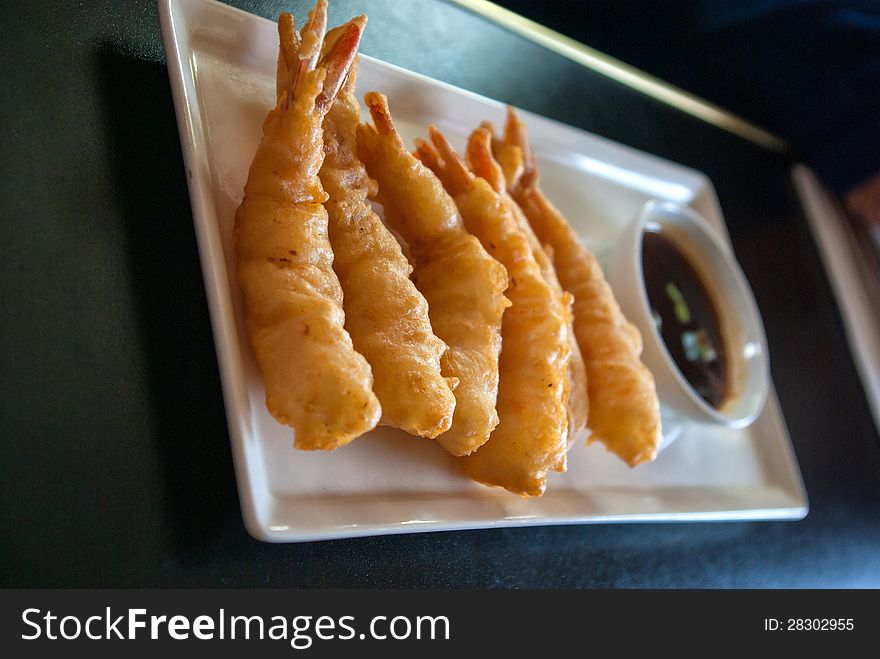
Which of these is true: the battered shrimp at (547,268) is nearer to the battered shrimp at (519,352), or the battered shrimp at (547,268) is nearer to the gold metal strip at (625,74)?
the battered shrimp at (519,352)

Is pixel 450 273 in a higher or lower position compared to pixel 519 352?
higher

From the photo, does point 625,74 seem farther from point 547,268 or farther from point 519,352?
point 519,352

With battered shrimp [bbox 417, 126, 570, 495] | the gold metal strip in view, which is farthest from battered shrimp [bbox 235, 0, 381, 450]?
the gold metal strip

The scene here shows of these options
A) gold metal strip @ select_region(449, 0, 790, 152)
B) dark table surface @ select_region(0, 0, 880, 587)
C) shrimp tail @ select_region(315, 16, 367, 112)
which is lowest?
dark table surface @ select_region(0, 0, 880, 587)

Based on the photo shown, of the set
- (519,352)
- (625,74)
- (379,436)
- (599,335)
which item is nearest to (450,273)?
(519,352)

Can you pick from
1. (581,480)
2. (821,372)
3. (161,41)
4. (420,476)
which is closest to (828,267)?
(821,372)

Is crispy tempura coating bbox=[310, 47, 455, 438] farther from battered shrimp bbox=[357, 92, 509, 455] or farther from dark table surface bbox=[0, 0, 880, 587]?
dark table surface bbox=[0, 0, 880, 587]

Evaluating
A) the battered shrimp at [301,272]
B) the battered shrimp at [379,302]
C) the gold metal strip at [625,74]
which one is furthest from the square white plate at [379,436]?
the gold metal strip at [625,74]
